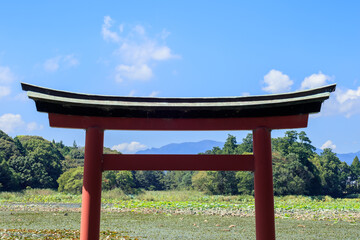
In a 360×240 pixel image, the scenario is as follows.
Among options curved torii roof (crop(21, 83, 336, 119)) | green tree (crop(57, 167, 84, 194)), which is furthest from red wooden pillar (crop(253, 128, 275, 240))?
green tree (crop(57, 167, 84, 194))

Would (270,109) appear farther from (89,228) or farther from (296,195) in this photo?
(296,195)

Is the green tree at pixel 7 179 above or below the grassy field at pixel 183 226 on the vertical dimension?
above

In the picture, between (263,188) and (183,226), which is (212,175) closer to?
(183,226)

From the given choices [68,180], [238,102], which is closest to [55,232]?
[238,102]

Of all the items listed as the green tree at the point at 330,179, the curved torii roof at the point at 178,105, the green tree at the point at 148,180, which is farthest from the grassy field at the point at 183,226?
the green tree at the point at 148,180

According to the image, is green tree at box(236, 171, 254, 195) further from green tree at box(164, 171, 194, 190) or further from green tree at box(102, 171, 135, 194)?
green tree at box(164, 171, 194, 190)

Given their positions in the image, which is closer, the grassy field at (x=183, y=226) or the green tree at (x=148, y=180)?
the grassy field at (x=183, y=226)

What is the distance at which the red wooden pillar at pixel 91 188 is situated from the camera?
5.30 m

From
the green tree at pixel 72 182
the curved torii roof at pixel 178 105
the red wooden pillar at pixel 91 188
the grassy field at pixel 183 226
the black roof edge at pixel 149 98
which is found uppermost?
the black roof edge at pixel 149 98

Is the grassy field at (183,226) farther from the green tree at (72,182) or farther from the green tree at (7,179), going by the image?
the green tree at (7,179)

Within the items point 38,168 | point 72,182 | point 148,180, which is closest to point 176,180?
point 148,180

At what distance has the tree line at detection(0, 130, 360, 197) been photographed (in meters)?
34.2

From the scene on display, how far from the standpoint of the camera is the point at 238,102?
541 cm

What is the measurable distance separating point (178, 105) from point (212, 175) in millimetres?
31044
